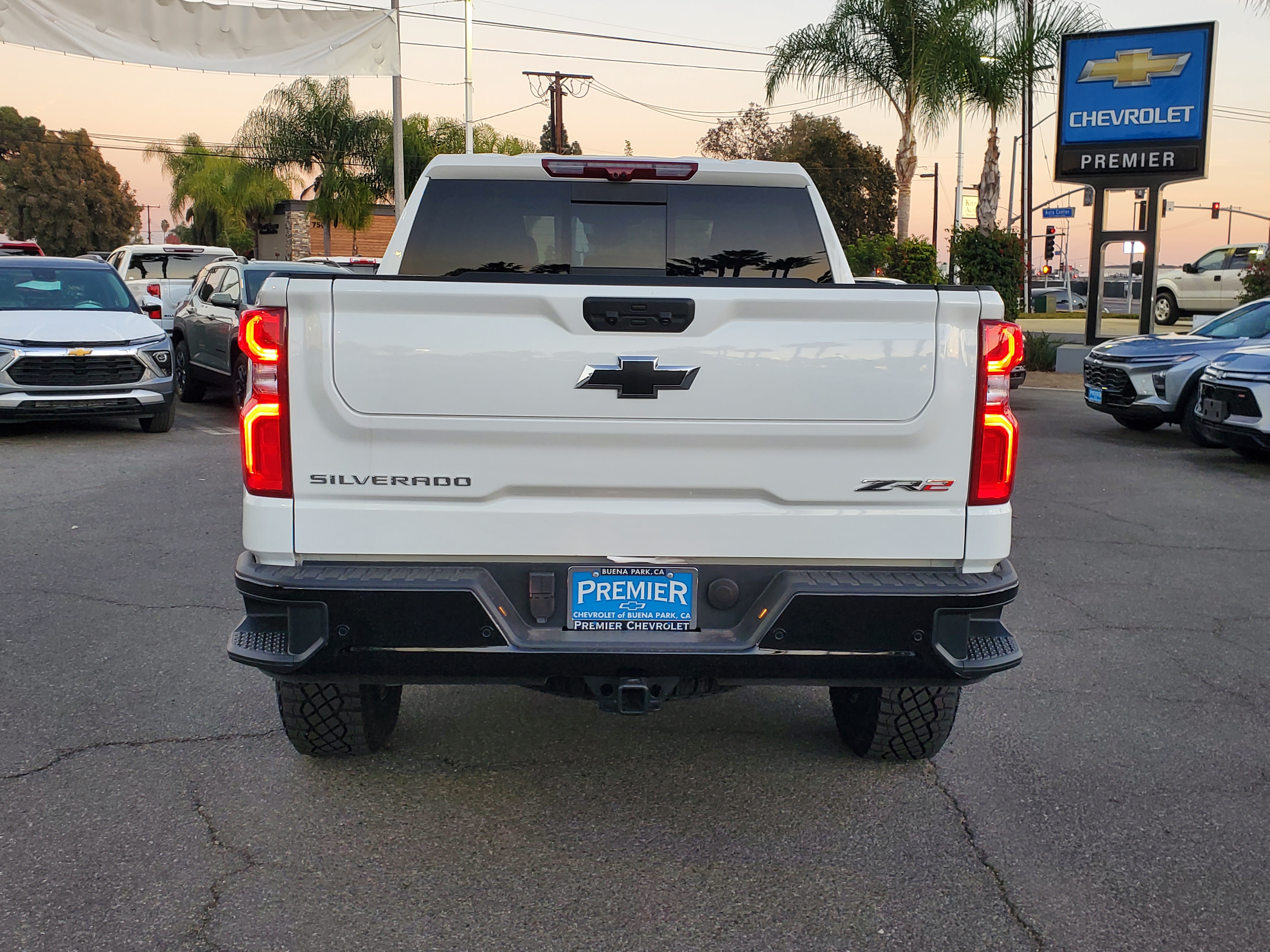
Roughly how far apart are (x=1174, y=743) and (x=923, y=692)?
1.17 m

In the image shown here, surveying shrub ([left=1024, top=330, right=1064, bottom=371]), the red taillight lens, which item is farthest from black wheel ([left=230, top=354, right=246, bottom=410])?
shrub ([left=1024, top=330, right=1064, bottom=371])

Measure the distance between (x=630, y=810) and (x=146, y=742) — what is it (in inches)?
72.3

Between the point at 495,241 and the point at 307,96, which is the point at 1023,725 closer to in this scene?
the point at 495,241

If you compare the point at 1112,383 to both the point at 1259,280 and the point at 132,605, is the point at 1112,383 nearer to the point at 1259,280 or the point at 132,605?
the point at 132,605

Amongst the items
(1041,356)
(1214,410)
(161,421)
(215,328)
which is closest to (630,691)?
(1214,410)

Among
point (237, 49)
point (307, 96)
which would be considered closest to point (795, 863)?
point (237, 49)

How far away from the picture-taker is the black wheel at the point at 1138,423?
13344mm

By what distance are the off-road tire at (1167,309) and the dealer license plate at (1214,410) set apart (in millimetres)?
23475

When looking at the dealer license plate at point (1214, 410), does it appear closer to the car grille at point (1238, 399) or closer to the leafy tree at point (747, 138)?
the car grille at point (1238, 399)

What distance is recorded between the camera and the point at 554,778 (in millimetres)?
4113

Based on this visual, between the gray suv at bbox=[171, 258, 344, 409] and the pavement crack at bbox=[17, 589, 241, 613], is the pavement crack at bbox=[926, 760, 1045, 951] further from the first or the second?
the gray suv at bbox=[171, 258, 344, 409]

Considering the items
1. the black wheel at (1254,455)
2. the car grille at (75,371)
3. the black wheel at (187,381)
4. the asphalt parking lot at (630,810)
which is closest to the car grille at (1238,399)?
the black wheel at (1254,455)

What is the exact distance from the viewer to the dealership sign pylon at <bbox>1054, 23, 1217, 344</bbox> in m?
20.7

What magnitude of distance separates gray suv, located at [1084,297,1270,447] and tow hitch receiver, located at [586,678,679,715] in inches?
400
